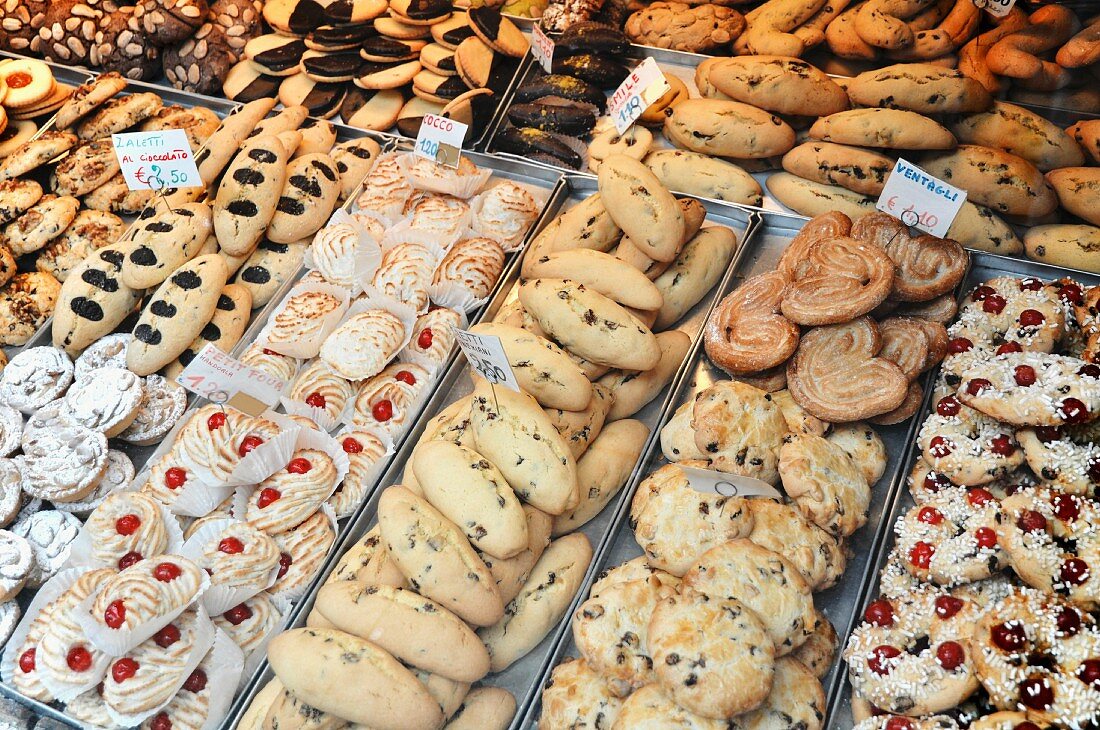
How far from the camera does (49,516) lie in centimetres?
304

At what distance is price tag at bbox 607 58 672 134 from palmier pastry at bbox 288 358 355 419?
166 cm

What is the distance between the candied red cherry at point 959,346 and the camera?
2996 mm

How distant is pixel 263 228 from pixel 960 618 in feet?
9.48

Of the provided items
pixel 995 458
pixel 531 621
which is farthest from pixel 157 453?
pixel 995 458

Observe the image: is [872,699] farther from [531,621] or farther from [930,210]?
[930,210]

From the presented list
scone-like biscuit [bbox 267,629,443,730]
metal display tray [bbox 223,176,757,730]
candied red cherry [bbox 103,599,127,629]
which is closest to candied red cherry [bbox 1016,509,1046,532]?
metal display tray [bbox 223,176,757,730]

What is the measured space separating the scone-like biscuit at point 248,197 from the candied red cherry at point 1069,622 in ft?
10.1

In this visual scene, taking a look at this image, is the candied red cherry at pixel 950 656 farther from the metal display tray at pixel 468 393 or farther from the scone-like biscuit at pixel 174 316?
the scone-like biscuit at pixel 174 316

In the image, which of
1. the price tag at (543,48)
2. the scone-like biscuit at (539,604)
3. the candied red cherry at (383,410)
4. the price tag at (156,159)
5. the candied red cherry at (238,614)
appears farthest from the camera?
the price tag at (543,48)

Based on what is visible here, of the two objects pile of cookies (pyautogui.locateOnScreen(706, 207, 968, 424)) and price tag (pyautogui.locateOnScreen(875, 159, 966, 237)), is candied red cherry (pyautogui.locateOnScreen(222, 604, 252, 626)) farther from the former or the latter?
price tag (pyautogui.locateOnScreen(875, 159, 966, 237))

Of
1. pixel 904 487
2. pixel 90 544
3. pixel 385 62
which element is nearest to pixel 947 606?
pixel 904 487

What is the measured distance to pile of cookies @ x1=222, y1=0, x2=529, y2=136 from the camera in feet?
14.5

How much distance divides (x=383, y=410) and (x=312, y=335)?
0.45 m

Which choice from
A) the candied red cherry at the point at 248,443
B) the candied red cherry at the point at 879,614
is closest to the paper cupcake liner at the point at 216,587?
the candied red cherry at the point at 248,443
